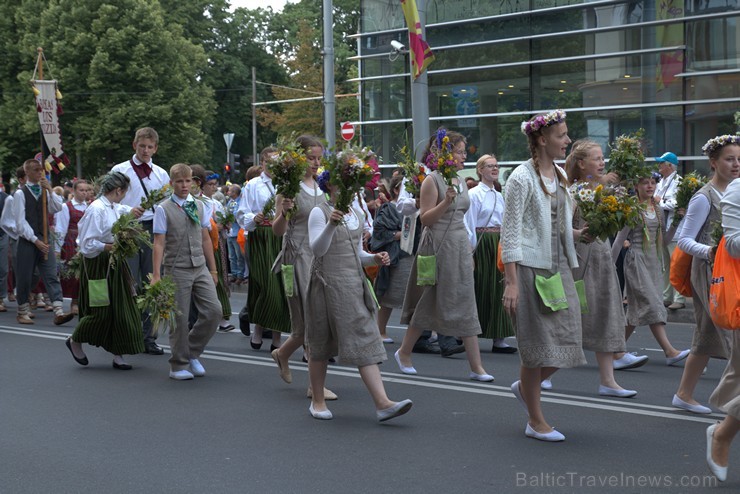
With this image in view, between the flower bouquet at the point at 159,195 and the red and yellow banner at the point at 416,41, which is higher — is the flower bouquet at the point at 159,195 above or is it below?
below

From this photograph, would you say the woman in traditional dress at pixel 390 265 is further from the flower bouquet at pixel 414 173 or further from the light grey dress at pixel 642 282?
the light grey dress at pixel 642 282

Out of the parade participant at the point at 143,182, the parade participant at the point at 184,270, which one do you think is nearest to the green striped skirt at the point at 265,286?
the parade participant at the point at 143,182

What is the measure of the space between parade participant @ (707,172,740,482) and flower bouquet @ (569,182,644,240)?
1.33 meters

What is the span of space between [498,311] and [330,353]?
151 inches

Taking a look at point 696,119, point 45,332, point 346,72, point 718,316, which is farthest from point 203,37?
point 718,316

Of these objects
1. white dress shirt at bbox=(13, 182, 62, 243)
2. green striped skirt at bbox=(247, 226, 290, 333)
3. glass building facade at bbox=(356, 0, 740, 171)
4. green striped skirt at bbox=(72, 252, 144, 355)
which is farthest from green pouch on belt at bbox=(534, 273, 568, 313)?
glass building facade at bbox=(356, 0, 740, 171)

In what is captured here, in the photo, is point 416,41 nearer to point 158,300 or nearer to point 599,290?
point 158,300

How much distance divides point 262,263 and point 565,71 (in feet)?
48.6

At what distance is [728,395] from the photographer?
579cm

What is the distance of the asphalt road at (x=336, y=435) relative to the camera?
5.84 m

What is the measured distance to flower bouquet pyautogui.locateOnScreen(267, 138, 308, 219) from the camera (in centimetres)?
771

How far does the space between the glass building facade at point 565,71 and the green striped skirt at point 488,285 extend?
1191cm

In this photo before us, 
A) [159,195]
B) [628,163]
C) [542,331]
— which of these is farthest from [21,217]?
[542,331]

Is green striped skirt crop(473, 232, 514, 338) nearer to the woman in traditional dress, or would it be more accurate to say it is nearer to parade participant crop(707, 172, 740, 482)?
the woman in traditional dress
